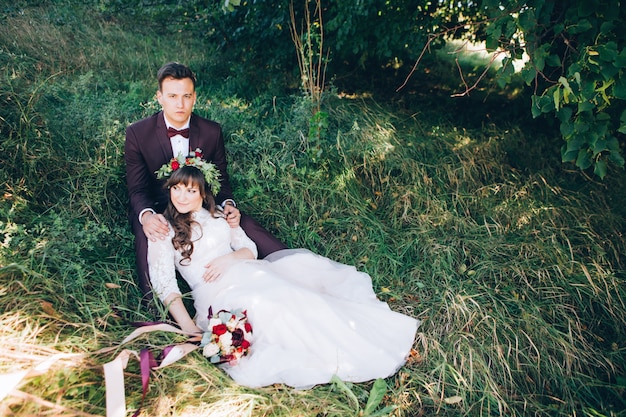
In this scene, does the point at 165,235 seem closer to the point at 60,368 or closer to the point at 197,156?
the point at 197,156

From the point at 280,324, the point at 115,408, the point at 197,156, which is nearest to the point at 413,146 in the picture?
the point at 197,156

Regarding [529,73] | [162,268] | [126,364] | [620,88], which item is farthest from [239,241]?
[620,88]

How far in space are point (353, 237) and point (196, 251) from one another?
1472 millimetres

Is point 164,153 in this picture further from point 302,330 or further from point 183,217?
point 302,330

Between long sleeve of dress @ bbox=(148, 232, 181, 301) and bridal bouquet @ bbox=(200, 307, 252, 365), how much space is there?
44cm

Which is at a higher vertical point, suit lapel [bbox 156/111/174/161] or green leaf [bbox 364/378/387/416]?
suit lapel [bbox 156/111/174/161]

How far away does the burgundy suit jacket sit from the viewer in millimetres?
3426

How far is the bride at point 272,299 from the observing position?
9.05ft

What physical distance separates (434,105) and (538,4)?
2894mm

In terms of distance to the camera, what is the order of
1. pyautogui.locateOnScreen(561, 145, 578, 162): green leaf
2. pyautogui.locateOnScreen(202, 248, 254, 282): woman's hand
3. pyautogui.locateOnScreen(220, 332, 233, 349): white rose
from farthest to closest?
1. pyautogui.locateOnScreen(561, 145, 578, 162): green leaf
2. pyautogui.locateOnScreen(202, 248, 254, 282): woman's hand
3. pyautogui.locateOnScreen(220, 332, 233, 349): white rose

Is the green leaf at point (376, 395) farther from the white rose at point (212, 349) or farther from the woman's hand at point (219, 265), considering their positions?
the woman's hand at point (219, 265)

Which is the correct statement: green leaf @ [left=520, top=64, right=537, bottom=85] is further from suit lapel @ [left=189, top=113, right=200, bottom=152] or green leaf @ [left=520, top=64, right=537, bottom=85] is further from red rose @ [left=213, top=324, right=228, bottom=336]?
red rose @ [left=213, top=324, right=228, bottom=336]

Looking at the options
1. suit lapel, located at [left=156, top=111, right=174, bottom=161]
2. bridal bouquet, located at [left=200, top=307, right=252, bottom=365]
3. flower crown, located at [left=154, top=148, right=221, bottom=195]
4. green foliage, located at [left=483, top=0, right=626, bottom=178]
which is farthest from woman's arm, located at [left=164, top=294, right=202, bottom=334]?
green foliage, located at [left=483, top=0, right=626, bottom=178]

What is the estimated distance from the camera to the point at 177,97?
3.29 metres
